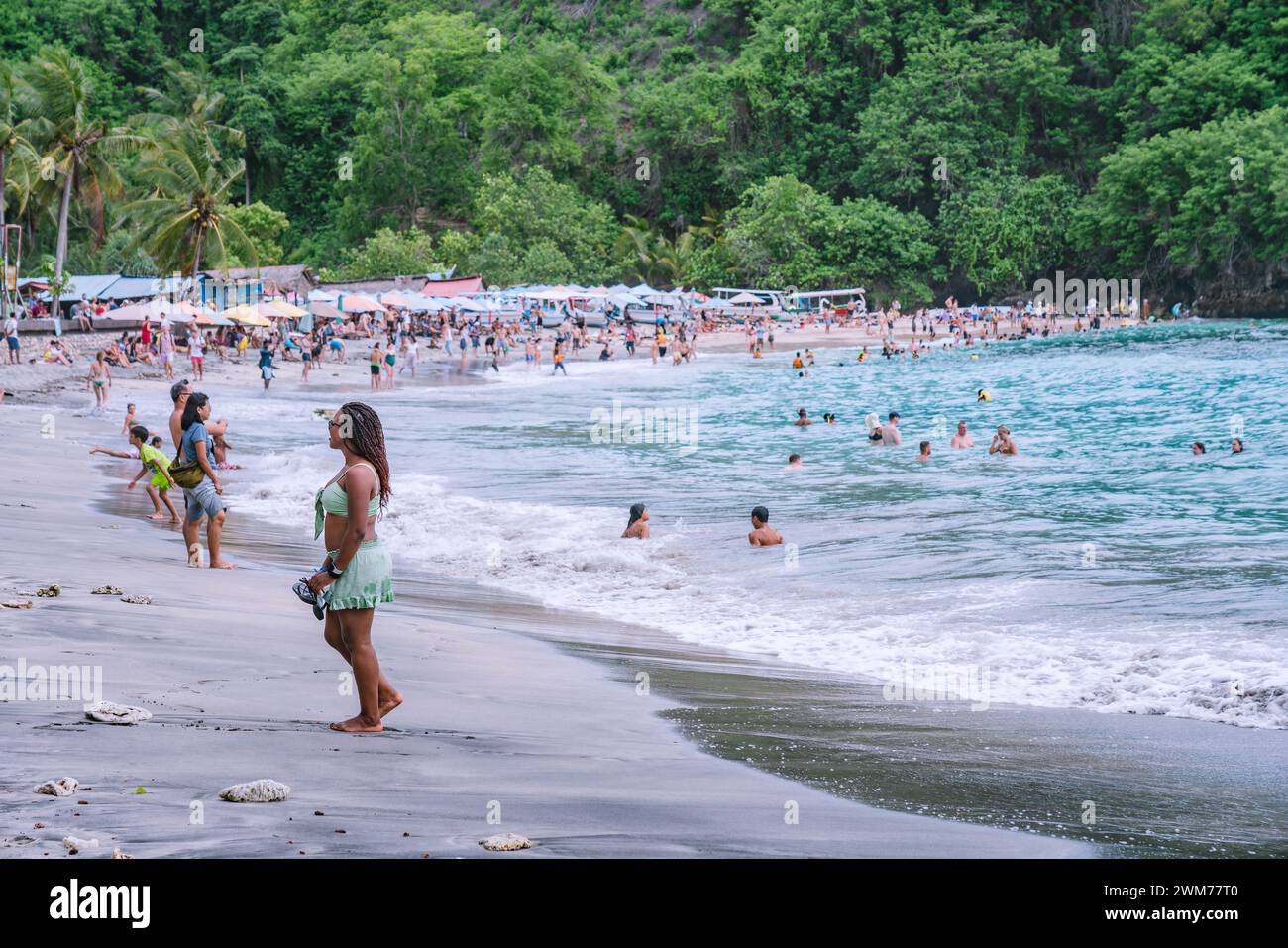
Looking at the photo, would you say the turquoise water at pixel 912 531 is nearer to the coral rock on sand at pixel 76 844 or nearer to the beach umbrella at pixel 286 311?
the coral rock on sand at pixel 76 844

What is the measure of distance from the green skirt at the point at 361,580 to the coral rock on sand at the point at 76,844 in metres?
1.82

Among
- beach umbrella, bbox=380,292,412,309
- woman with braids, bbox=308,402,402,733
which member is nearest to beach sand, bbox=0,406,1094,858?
woman with braids, bbox=308,402,402,733

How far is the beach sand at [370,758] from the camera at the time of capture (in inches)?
177

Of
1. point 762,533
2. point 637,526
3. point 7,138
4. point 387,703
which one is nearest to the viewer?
point 387,703

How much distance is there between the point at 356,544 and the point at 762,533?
8.99m

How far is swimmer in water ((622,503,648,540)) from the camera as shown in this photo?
14.6 meters

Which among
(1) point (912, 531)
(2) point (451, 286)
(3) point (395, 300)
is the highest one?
(2) point (451, 286)

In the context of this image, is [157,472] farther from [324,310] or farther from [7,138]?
[324,310]

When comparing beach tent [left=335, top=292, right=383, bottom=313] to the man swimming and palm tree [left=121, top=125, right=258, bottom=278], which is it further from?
the man swimming

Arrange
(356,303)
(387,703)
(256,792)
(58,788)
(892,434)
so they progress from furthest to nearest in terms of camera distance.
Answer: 1. (356,303)
2. (892,434)
3. (387,703)
4. (256,792)
5. (58,788)

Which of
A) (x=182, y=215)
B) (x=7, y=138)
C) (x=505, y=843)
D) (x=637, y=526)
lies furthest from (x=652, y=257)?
(x=505, y=843)

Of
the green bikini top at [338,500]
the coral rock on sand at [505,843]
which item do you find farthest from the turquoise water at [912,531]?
the coral rock on sand at [505,843]

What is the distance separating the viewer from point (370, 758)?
18.2 feet

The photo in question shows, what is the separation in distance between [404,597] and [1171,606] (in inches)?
249
